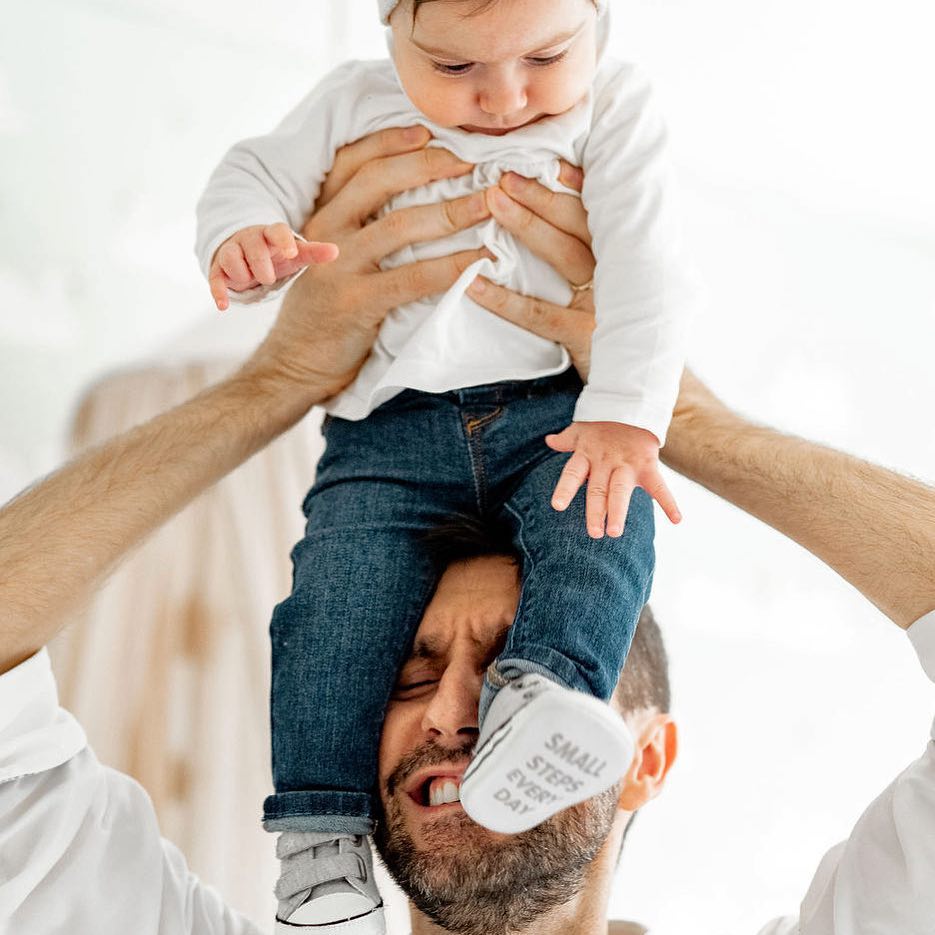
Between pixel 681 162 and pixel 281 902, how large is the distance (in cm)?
251

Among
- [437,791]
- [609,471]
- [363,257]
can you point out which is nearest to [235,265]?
[363,257]

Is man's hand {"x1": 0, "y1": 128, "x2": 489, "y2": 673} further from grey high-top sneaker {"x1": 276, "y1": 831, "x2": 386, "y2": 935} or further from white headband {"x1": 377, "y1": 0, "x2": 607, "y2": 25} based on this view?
grey high-top sneaker {"x1": 276, "y1": 831, "x2": 386, "y2": 935}

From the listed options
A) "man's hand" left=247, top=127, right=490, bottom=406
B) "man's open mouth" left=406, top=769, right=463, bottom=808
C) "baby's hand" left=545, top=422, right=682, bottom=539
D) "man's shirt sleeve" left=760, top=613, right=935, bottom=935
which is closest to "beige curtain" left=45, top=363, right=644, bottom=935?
"man's hand" left=247, top=127, right=490, bottom=406

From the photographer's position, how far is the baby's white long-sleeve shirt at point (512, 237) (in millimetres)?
1161

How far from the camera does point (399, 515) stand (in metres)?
1.30

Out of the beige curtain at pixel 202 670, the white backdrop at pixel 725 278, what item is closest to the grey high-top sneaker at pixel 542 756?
the beige curtain at pixel 202 670

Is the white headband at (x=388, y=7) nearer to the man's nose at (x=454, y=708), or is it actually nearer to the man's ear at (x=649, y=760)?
the man's nose at (x=454, y=708)

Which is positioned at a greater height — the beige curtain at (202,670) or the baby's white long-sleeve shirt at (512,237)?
the baby's white long-sleeve shirt at (512,237)

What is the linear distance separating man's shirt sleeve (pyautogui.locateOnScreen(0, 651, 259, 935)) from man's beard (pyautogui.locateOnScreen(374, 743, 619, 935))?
309 millimetres

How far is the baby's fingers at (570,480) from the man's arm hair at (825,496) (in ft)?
1.19

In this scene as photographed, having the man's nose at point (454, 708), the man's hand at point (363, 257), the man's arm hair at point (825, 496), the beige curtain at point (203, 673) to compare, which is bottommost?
the beige curtain at point (203, 673)

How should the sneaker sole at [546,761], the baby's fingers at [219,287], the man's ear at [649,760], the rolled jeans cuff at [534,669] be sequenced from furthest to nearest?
the man's ear at [649,760] < the baby's fingers at [219,287] < the rolled jeans cuff at [534,669] < the sneaker sole at [546,761]

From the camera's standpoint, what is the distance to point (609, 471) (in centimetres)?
112

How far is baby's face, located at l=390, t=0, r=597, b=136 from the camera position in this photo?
1.07 m
